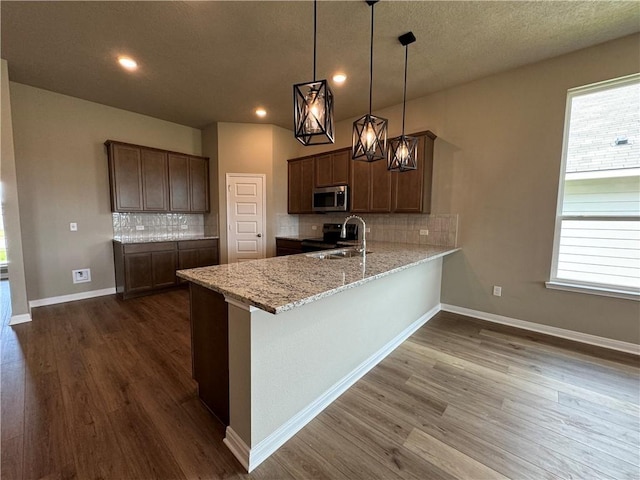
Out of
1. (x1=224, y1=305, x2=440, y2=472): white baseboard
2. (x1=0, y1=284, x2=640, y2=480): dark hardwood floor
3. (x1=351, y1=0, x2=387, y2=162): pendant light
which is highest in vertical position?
(x1=351, y1=0, x2=387, y2=162): pendant light

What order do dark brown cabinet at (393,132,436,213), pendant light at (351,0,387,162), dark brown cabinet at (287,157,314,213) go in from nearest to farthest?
pendant light at (351,0,387,162) < dark brown cabinet at (393,132,436,213) < dark brown cabinet at (287,157,314,213)

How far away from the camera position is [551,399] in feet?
6.21

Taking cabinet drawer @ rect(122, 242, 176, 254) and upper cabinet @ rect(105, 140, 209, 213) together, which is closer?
cabinet drawer @ rect(122, 242, 176, 254)

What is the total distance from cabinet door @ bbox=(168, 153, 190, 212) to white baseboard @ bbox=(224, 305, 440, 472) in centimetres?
408

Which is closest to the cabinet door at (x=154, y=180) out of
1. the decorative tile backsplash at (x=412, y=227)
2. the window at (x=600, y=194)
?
the decorative tile backsplash at (x=412, y=227)

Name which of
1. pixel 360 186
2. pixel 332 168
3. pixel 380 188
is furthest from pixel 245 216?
pixel 380 188

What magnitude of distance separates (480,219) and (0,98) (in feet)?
18.3

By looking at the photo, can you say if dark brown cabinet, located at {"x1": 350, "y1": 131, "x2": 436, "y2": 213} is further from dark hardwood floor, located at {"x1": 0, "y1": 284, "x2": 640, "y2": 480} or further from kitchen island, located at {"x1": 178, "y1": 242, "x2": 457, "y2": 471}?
dark hardwood floor, located at {"x1": 0, "y1": 284, "x2": 640, "y2": 480}

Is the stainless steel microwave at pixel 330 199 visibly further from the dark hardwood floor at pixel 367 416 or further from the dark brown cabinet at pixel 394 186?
the dark hardwood floor at pixel 367 416

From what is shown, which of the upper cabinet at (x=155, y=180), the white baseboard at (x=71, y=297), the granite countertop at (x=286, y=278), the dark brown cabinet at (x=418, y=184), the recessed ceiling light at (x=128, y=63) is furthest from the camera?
the upper cabinet at (x=155, y=180)

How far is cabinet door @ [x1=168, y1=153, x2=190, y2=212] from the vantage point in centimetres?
452

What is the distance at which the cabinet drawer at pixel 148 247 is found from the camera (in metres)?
3.89

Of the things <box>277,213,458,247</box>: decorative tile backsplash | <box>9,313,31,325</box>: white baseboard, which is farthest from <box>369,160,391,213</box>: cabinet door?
<box>9,313,31,325</box>: white baseboard

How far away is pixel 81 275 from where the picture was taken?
3.95m
